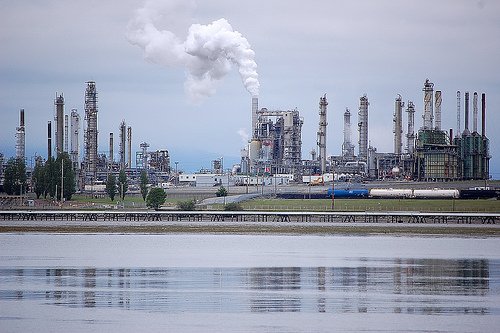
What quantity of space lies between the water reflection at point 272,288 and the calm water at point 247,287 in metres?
0.05

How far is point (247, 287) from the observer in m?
28.3

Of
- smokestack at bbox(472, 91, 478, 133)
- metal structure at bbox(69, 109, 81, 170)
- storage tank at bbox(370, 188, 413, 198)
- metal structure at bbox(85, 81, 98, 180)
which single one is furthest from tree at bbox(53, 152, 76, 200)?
smokestack at bbox(472, 91, 478, 133)

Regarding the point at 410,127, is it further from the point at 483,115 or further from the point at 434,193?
the point at 434,193

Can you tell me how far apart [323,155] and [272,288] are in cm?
13278

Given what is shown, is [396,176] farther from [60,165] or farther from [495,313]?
[495,313]

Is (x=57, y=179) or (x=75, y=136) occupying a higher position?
(x=75, y=136)

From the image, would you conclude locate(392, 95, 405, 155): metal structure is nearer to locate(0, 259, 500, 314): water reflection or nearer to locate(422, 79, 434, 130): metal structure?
locate(422, 79, 434, 130): metal structure

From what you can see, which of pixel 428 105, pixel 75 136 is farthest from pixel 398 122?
pixel 75 136

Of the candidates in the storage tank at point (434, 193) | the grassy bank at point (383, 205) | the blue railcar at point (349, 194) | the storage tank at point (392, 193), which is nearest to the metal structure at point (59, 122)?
the grassy bank at point (383, 205)

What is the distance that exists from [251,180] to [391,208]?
206 feet

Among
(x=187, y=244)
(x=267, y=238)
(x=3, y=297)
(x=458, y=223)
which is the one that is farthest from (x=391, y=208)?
(x=3, y=297)

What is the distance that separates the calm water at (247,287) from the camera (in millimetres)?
21453

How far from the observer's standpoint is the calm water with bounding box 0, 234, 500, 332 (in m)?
21.5

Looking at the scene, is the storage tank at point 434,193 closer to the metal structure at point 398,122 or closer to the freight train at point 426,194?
the freight train at point 426,194
